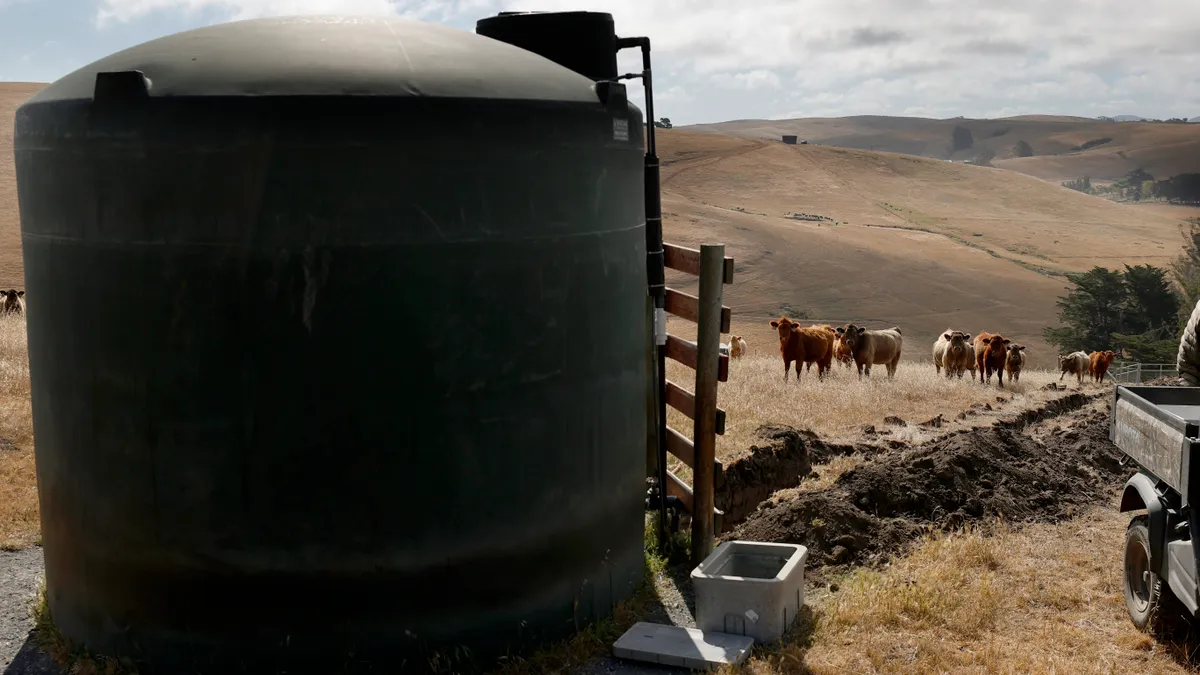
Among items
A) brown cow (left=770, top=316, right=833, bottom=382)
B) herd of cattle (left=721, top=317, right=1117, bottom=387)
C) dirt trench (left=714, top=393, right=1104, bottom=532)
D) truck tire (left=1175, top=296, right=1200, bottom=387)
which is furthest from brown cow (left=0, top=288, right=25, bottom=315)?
truck tire (left=1175, top=296, right=1200, bottom=387)

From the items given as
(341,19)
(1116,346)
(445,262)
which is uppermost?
(341,19)

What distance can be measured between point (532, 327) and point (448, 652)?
1.87 metres

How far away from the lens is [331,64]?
6.06m

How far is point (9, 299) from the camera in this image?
87.0 feet

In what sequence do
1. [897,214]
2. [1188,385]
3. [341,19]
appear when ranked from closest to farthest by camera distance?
[341,19], [1188,385], [897,214]

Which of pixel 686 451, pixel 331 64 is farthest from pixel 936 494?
pixel 331 64

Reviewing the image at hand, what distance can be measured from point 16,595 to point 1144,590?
7.51m

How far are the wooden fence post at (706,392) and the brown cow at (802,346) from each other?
1340 cm

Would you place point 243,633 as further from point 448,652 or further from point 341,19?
point 341,19

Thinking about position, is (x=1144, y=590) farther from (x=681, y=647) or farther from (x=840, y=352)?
(x=840, y=352)

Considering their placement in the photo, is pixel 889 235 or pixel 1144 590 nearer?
pixel 1144 590

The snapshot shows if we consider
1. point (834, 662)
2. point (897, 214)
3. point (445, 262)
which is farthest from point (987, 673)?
point (897, 214)

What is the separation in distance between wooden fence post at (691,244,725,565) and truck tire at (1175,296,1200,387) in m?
3.07

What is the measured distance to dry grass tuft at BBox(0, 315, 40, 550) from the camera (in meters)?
9.30
